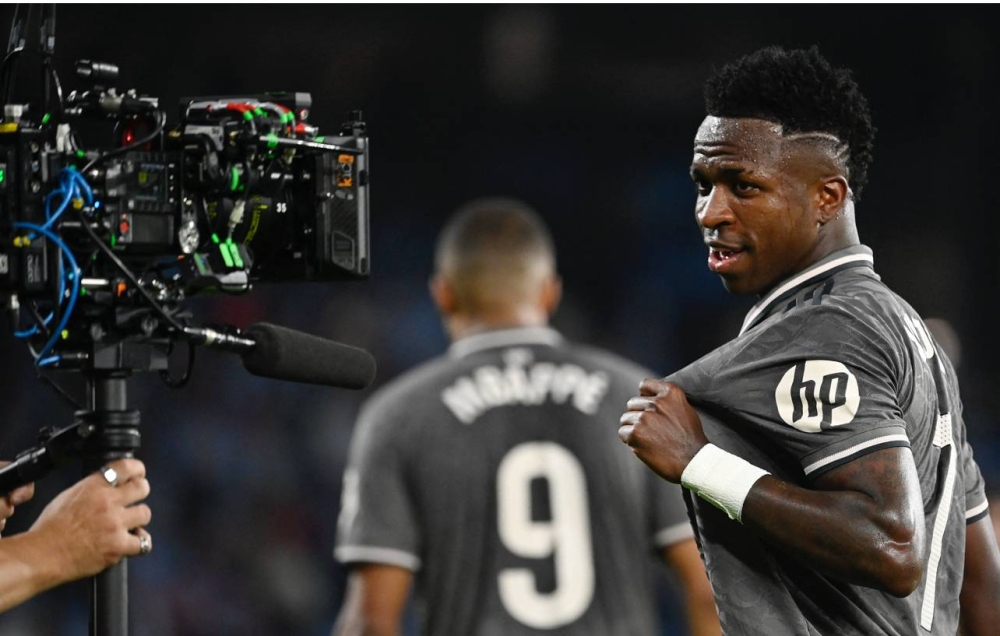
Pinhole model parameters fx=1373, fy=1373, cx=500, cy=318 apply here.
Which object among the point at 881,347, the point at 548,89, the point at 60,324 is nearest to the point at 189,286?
the point at 60,324

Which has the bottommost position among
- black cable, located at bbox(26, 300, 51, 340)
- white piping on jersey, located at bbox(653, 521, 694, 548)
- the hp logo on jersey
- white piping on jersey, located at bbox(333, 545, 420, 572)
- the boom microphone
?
white piping on jersey, located at bbox(333, 545, 420, 572)

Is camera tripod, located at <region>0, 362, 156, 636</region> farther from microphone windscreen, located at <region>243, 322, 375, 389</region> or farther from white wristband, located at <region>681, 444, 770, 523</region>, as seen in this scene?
white wristband, located at <region>681, 444, 770, 523</region>

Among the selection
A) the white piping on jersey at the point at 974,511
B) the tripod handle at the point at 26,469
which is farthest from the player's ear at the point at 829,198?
the tripod handle at the point at 26,469

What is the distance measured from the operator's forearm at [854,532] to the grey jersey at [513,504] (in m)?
1.30

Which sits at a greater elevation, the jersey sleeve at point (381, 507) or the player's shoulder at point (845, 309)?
the player's shoulder at point (845, 309)

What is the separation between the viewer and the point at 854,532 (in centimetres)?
197

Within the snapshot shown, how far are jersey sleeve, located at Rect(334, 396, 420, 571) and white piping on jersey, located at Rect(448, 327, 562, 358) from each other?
10.6 inches

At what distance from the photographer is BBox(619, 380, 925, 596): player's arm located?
1972 mm

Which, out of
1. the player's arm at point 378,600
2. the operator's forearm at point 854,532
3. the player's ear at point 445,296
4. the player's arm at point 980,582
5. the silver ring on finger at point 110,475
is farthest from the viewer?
the player's ear at point 445,296

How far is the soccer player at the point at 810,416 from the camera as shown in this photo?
201cm

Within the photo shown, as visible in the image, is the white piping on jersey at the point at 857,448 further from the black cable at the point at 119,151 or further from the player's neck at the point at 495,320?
the player's neck at the point at 495,320

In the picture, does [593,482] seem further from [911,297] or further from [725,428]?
[911,297]

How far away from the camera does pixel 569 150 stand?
7.93 metres

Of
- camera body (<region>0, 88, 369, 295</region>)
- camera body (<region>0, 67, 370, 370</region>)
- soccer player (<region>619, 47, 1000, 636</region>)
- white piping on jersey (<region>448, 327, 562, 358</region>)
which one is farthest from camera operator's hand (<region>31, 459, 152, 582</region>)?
soccer player (<region>619, 47, 1000, 636</region>)
